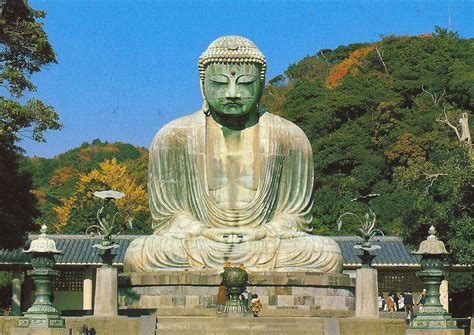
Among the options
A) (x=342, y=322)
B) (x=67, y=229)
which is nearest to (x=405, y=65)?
(x=67, y=229)

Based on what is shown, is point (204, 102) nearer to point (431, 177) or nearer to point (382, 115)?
point (431, 177)

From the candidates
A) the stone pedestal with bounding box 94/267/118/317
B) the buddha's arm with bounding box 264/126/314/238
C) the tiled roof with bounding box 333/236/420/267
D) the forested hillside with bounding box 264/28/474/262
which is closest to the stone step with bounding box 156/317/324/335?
the stone pedestal with bounding box 94/267/118/317

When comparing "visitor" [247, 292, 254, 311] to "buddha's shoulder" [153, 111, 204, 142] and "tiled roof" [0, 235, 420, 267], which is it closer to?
"buddha's shoulder" [153, 111, 204, 142]

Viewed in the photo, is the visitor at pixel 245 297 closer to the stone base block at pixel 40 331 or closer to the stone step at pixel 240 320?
the stone step at pixel 240 320

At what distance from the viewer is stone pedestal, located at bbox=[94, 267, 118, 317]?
2064 cm

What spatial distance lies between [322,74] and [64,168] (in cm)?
1995

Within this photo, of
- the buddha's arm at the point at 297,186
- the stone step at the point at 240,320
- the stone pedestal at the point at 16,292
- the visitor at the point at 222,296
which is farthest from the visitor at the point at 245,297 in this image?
the stone pedestal at the point at 16,292

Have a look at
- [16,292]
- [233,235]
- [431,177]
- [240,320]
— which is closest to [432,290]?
[240,320]

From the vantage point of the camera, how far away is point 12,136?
2669cm

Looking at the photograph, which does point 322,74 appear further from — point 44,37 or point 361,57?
point 44,37

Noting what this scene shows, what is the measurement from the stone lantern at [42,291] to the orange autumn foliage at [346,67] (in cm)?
4696

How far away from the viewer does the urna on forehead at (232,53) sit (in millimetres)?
23859

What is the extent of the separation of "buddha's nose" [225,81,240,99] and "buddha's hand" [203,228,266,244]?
104 inches

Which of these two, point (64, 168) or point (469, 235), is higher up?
point (64, 168)
